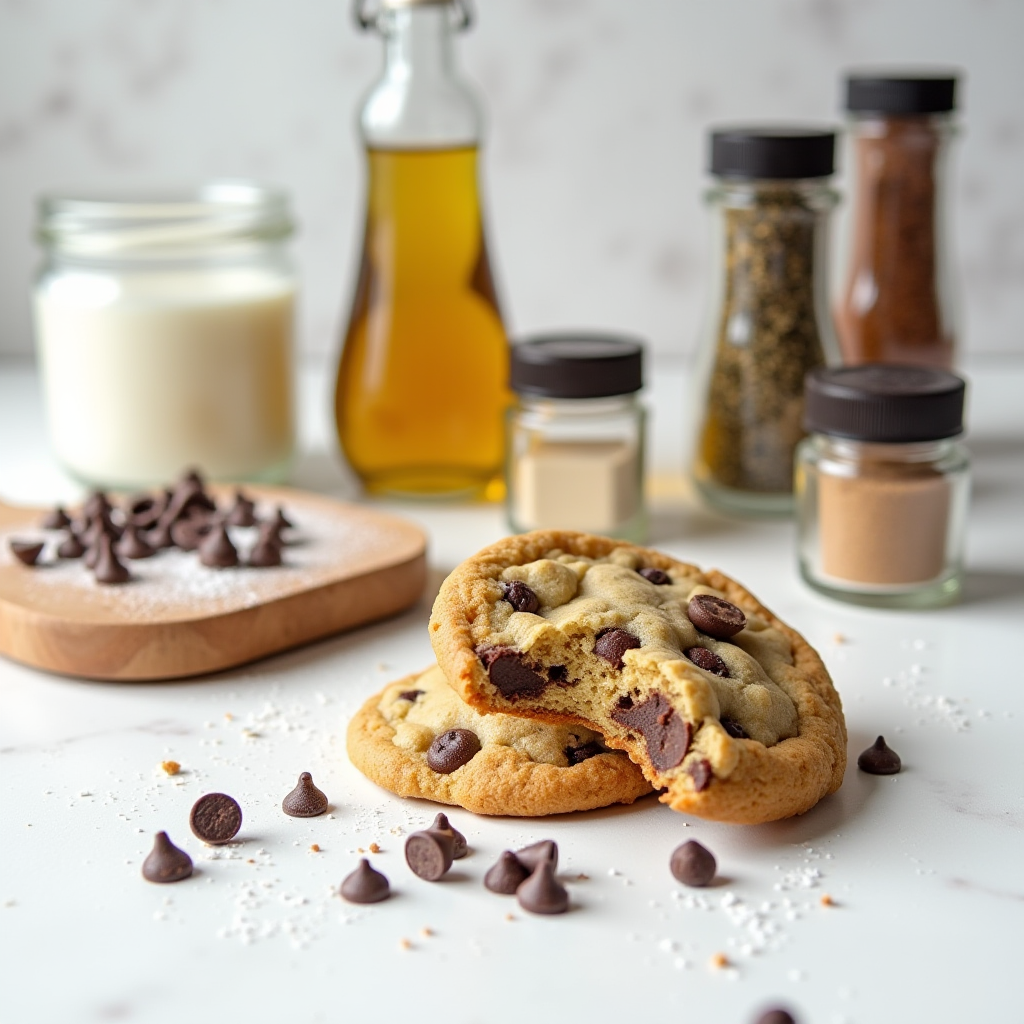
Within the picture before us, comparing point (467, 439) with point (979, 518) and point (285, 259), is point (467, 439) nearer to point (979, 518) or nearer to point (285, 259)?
point (285, 259)

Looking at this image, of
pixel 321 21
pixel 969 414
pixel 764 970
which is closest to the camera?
pixel 764 970

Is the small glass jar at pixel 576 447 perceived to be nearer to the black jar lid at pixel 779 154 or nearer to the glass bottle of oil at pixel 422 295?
the glass bottle of oil at pixel 422 295

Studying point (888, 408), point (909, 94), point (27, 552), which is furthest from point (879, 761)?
point (909, 94)

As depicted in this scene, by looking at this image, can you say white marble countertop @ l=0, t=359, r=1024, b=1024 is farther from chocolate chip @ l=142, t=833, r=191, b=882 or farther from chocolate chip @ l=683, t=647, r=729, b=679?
Answer: chocolate chip @ l=683, t=647, r=729, b=679

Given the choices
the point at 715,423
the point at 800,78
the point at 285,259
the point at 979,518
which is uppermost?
the point at 800,78

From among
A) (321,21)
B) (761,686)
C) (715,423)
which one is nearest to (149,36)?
(321,21)

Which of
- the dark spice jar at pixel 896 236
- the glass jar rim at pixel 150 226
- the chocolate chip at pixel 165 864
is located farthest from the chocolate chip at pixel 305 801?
the dark spice jar at pixel 896 236

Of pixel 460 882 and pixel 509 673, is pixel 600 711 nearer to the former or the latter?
pixel 509 673
